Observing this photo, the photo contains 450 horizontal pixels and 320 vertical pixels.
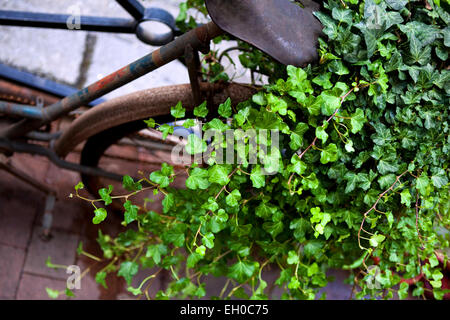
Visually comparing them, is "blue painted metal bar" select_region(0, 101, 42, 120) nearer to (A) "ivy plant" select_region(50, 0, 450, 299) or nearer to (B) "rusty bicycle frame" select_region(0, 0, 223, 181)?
(B) "rusty bicycle frame" select_region(0, 0, 223, 181)

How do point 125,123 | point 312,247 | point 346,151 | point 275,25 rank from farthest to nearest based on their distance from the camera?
point 125,123
point 312,247
point 346,151
point 275,25

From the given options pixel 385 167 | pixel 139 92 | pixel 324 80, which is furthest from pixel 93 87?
pixel 385 167

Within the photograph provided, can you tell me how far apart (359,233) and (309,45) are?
459 millimetres

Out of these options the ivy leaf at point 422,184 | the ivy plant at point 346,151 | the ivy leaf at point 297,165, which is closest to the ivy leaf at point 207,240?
the ivy plant at point 346,151

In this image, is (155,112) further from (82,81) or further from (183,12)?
(82,81)

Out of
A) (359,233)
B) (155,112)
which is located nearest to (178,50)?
(155,112)

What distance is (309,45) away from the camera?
1.01m

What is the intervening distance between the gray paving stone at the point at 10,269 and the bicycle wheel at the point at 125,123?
40cm

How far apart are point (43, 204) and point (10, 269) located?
12.7 inches

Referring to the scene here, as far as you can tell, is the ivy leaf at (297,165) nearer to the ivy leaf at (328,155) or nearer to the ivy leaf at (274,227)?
the ivy leaf at (328,155)

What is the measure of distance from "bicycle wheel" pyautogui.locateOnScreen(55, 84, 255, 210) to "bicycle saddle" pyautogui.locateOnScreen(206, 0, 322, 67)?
258 millimetres

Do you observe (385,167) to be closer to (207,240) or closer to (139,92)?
(207,240)

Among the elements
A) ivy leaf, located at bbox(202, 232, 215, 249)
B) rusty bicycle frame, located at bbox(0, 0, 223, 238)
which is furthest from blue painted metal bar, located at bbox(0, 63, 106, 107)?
ivy leaf, located at bbox(202, 232, 215, 249)

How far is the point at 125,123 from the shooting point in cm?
148
